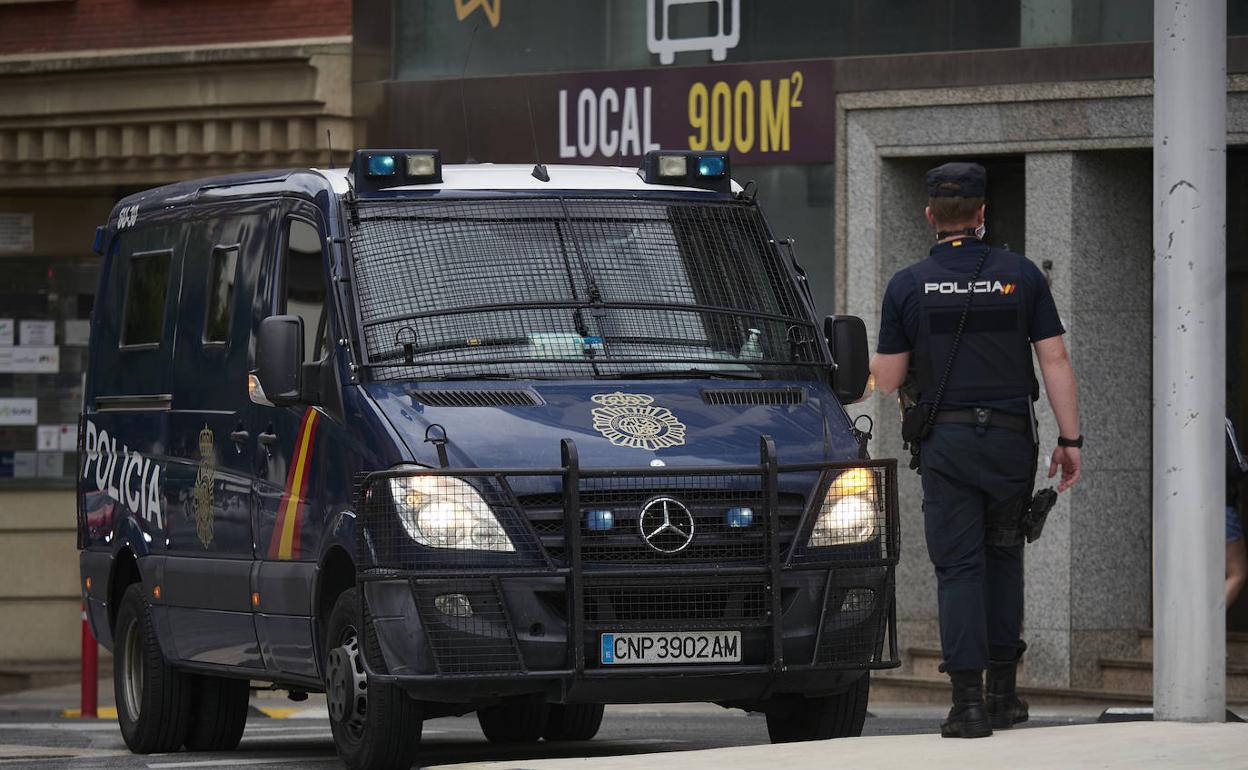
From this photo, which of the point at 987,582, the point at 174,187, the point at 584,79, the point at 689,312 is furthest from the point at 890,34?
the point at 987,582

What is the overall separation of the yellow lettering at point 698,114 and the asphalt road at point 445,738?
12.1 feet

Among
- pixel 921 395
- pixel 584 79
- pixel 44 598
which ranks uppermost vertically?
pixel 584 79

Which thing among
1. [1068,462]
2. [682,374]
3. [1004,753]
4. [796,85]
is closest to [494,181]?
[682,374]

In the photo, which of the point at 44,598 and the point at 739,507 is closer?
the point at 739,507

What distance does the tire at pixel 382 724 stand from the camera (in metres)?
9.26

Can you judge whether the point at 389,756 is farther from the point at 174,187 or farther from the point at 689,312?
the point at 174,187

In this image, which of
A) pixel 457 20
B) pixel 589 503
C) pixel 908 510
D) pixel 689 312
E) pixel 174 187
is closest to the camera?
pixel 589 503

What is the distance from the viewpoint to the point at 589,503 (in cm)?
891

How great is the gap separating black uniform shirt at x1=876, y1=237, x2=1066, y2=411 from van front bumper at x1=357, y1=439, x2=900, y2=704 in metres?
0.49

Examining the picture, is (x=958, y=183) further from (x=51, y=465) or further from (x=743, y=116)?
(x=51, y=465)

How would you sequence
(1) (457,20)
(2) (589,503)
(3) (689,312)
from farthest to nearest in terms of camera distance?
(1) (457,20), (3) (689,312), (2) (589,503)

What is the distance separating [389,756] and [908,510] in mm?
7560

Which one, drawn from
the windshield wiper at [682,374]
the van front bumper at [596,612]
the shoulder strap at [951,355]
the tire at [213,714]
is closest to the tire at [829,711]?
the van front bumper at [596,612]

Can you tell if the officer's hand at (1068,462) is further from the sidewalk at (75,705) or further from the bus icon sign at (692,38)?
the bus icon sign at (692,38)
